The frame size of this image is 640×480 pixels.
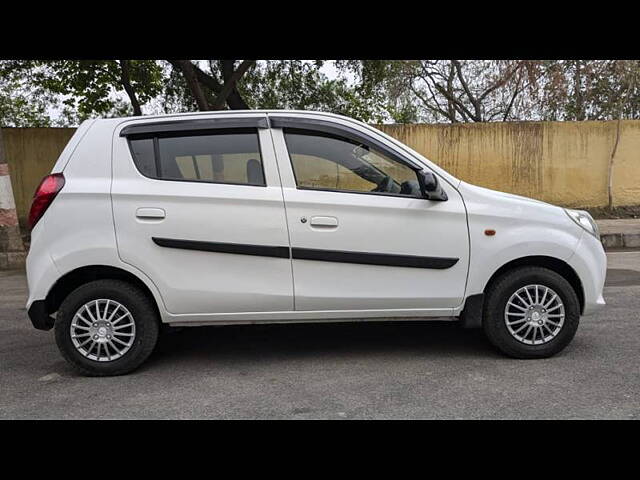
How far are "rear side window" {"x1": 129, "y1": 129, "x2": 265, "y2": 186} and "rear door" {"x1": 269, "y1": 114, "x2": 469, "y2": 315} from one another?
222 mm

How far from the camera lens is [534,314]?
13.9 ft

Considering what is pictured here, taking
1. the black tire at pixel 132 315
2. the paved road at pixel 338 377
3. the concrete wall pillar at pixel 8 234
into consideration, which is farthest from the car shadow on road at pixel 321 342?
the concrete wall pillar at pixel 8 234

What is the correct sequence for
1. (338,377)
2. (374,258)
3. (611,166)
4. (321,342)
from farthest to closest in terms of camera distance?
(611,166) < (321,342) < (374,258) < (338,377)

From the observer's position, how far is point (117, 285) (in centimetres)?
410

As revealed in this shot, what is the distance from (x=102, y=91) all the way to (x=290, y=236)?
1076 centimetres

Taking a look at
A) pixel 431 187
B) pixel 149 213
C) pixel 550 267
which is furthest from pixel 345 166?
pixel 550 267

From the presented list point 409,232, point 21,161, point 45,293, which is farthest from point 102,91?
point 409,232

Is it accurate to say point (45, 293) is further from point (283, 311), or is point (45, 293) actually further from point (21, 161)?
point (21, 161)

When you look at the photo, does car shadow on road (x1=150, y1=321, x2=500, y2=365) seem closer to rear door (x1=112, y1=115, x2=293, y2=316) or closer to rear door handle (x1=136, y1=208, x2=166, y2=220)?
rear door (x1=112, y1=115, x2=293, y2=316)

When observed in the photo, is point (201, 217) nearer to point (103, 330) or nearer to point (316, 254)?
point (316, 254)

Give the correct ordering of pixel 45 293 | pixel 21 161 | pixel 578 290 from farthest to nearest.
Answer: pixel 21 161 < pixel 578 290 < pixel 45 293

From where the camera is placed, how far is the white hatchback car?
405 centimetres

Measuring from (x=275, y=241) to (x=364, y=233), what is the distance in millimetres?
633

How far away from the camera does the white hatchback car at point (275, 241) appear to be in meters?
4.05
